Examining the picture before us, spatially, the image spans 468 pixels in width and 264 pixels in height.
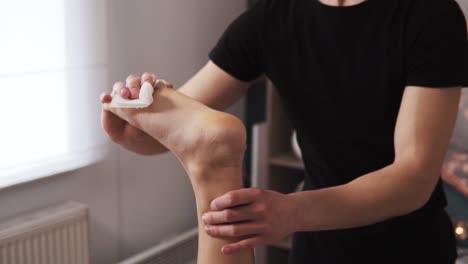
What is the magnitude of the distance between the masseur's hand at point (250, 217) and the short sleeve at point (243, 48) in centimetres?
48

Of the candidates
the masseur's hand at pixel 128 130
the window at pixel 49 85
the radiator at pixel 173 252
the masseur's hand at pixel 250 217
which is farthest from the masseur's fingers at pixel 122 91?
the radiator at pixel 173 252

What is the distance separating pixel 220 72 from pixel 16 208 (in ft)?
2.98

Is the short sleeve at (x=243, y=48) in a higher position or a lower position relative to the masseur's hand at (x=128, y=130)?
higher

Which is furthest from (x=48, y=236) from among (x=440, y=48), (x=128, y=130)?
(x=440, y=48)

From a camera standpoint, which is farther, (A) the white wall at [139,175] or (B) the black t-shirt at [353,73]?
(A) the white wall at [139,175]

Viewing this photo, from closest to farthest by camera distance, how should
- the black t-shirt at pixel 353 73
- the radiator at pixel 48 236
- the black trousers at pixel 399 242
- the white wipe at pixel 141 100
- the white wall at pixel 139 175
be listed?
the white wipe at pixel 141 100, the black t-shirt at pixel 353 73, the black trousers at pixel 399 242, the radiator at pixel 48 236, the white wall at pixel 139 175

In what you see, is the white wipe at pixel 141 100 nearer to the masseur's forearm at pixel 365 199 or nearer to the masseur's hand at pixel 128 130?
the masseur's hand at pixel 128 130

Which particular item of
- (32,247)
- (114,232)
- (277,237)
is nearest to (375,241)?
(277,237)

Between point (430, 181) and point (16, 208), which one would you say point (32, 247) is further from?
point (430, 181)

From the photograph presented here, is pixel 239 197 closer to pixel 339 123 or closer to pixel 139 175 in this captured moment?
pixel 339 123

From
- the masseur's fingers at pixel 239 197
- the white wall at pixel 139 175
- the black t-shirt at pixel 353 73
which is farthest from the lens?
the white wall at pixel 139 175

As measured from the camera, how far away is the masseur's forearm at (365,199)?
95 cm

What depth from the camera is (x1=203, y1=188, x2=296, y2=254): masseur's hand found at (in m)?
0.87

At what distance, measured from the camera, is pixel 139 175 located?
2.32 metres
